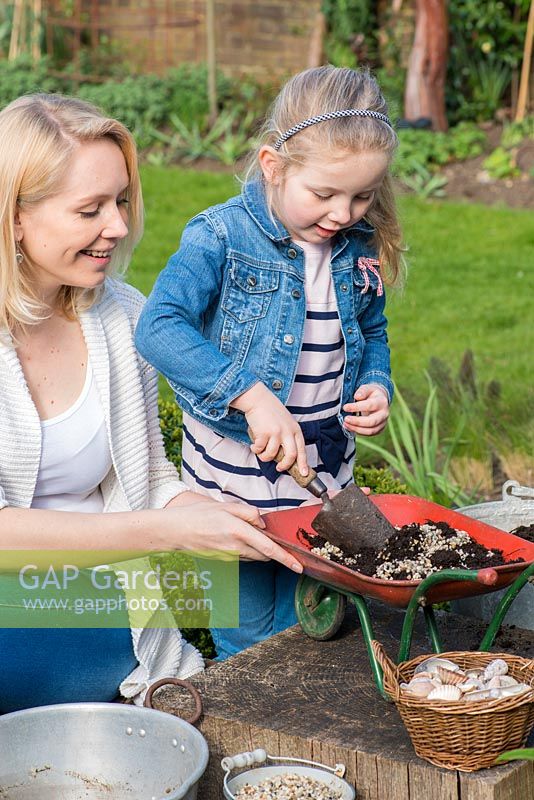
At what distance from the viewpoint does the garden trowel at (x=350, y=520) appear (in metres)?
2.55

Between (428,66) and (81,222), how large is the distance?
7511mm

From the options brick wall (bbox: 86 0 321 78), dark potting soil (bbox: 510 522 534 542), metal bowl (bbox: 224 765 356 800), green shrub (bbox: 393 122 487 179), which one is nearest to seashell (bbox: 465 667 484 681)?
metal bowl (bbox: 224 765 356 800)

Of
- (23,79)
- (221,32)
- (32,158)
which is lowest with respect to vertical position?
(23,79)

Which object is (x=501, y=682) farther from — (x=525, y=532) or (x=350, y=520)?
(x=525, y=532)

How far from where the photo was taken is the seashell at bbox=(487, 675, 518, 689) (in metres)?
2.27

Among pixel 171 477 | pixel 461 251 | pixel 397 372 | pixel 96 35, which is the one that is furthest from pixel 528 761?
pixel 96 35

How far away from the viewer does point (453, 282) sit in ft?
24.3

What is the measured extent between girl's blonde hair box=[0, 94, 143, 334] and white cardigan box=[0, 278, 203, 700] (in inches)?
5.3

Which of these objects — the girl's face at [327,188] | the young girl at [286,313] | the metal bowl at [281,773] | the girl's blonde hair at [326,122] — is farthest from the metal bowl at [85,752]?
the girl's blonde hair at [326,122]

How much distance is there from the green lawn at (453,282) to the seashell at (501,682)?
7.83ft

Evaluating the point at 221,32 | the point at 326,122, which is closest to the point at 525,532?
the point at 326,122

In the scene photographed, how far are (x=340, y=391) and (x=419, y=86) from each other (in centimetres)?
699

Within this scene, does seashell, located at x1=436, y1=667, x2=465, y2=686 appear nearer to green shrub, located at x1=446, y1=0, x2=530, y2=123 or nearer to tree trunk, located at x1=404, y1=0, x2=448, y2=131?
tree trunk, located at x1=404, y1=0, x2=448, y2=131

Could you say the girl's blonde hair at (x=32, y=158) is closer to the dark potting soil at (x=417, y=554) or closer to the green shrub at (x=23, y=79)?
the dark potting soil at (x=417, y=554)
